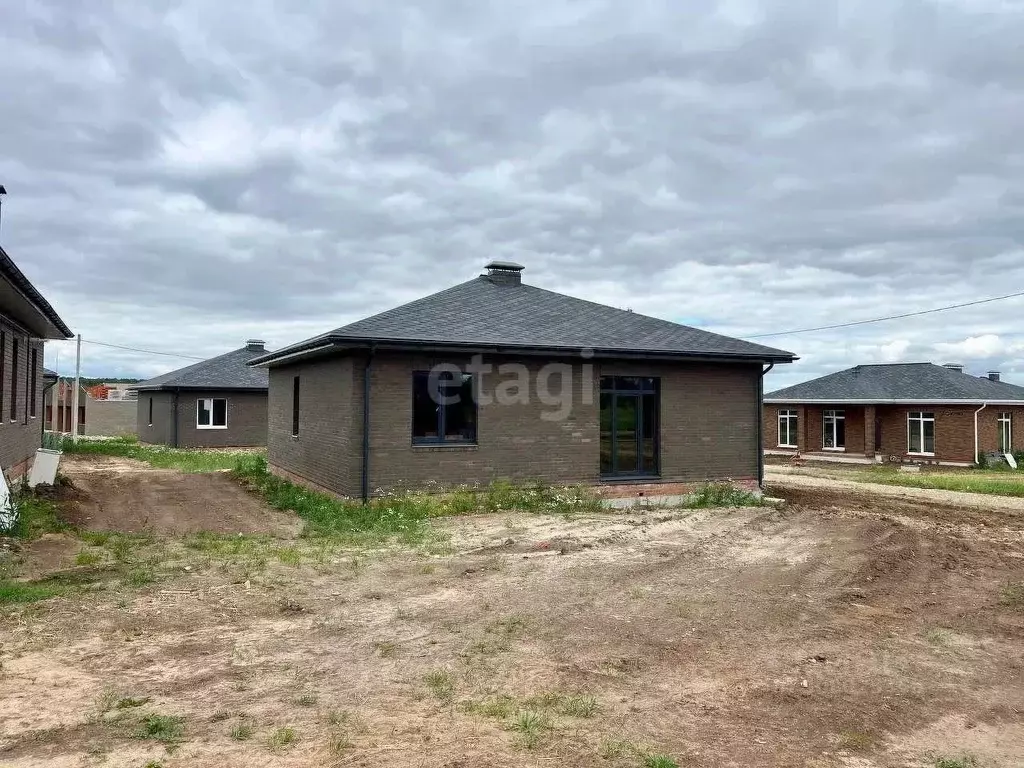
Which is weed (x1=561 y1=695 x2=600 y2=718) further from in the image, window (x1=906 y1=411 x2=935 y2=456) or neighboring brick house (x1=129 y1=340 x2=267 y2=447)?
window (x1=906 y1=411 x2=935 y2=456)

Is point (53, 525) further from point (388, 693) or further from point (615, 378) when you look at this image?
point (615, 378)

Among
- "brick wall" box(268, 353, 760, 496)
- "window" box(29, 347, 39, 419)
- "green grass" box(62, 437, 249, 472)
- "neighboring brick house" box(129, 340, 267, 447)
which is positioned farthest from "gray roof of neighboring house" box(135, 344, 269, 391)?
"brick wall" box(268, 353, 760, 496)

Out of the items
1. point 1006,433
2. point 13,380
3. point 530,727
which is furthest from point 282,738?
point 1006,433

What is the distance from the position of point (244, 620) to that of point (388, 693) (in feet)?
7.56

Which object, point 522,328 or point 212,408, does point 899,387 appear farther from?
point 212,408

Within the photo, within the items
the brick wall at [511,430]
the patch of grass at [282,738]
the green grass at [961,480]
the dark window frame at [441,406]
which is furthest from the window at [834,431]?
the patch of grass at [282,738]

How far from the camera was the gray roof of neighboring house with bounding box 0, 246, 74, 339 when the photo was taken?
9.52 m

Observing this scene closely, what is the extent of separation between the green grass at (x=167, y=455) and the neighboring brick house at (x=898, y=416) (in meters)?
24.2

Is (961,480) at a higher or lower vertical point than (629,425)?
lower

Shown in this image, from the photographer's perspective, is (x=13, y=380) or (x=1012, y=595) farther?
(x=13, y=380)

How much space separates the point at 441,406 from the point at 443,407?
0.05 m

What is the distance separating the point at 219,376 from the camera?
3294cm

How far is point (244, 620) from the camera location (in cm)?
676

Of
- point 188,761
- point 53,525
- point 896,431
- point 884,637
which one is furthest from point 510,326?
point 896,431
